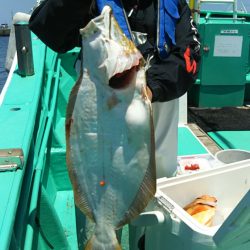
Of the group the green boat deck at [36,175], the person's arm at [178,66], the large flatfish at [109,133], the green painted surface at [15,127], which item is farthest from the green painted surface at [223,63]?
the large flatfish at [109,133]

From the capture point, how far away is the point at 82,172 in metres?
1.55

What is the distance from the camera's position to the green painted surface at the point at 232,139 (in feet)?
15.4

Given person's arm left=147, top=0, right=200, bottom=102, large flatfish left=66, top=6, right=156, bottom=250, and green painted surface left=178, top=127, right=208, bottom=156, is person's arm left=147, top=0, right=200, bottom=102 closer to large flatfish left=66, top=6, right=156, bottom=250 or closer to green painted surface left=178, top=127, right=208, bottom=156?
large flatfish left=66, top=6, right=156, bottom=250

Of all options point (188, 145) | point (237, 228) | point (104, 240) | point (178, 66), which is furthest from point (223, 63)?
point (104, 240)

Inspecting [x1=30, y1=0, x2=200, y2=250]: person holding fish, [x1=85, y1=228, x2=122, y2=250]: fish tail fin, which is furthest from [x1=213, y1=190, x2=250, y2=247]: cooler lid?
[x1=85, y1=228, x2=122, y2=250]: fish tail fin

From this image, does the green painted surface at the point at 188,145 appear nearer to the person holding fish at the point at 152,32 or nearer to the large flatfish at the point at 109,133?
the person holding fish at the point at 152,32

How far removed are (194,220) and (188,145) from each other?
2.49 metres

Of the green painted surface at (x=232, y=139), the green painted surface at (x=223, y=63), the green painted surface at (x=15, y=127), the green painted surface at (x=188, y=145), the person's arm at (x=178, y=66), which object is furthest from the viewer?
the green painted surface at (x=223, y=63)

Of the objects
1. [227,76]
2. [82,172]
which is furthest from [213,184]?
[227,76]

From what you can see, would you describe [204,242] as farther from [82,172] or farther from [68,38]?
[68,38]

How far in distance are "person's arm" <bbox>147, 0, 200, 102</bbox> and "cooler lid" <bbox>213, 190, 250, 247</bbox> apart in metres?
0.63

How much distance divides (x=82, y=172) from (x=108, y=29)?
0.56 m

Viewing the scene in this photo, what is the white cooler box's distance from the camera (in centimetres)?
164

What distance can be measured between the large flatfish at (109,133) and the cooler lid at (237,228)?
34 cm
